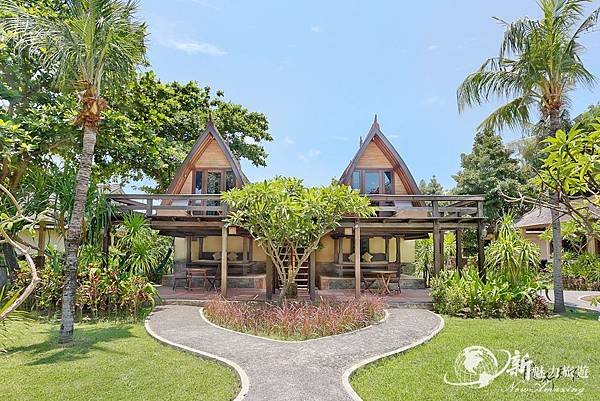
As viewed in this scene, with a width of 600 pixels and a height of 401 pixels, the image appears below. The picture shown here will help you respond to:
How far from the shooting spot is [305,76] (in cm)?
1636

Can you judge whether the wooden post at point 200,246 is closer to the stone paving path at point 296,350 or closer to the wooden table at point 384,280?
the stone paving path at point 296,350

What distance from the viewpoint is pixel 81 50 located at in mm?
8586

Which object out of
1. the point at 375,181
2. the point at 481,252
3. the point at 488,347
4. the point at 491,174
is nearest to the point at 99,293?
the point at 488,347

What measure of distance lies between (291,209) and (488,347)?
564cm

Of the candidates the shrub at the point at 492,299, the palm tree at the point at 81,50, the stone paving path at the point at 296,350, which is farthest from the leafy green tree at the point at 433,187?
the palm tree at the point at 81,50

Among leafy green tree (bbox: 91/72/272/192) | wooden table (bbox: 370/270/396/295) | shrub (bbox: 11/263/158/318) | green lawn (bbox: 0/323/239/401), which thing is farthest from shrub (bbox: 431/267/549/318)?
leafy green tree (bbox: 91/72/272/192)

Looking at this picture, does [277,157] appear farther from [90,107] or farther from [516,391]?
[516,391]

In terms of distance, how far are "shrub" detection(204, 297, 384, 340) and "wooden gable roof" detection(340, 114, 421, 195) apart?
6.63 m

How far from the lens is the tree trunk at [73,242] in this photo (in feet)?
27.1

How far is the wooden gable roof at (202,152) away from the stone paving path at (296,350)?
6885 mm

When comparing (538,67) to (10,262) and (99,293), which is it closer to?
(99,293)

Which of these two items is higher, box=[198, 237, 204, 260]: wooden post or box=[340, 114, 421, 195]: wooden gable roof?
box=[340, 114, 421, 195]: wooden gable roof

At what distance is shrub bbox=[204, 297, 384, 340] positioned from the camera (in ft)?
29.1

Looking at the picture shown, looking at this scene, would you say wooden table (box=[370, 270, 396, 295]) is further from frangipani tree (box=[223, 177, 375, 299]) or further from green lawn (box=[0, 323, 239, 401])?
green lawn (box=[0, 323, 239, 401])
